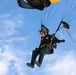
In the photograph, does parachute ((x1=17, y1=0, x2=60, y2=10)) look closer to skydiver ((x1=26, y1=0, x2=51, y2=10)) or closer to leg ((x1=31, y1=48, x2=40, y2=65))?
skydiver ((x1=26, y1=0, x2=51, y2=10))

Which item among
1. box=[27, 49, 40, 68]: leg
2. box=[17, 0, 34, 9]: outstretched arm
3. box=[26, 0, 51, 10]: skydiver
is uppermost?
box=[26, 0, 51, 10]: skydiver

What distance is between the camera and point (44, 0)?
23.0 m

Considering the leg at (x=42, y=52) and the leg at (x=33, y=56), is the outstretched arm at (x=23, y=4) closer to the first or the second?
the leg at (x=33, y=56)

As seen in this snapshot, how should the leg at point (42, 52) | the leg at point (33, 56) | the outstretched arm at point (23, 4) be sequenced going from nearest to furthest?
the leg at point (42, 52) < the leg at point (33, 56) < the outstretched arm at point (23, 4)

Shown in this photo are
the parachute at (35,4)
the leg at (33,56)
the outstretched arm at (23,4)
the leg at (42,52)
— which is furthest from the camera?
the outstretched arm at (23,4)

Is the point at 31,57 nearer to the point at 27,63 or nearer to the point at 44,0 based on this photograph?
the point at 27,63

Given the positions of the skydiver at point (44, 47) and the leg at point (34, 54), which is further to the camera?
the leg at point (34, 54)

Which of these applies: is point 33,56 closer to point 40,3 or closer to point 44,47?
point 44,47

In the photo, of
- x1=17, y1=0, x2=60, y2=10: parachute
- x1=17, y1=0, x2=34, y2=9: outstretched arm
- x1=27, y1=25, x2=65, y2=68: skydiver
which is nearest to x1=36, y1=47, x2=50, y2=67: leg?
x1=27, y1=25, x2=65, y2=68: skydiver

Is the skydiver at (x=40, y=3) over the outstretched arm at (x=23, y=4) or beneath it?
over

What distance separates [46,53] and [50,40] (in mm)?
828

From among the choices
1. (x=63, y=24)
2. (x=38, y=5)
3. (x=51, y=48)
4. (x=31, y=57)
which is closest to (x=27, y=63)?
(x=31, y=57)

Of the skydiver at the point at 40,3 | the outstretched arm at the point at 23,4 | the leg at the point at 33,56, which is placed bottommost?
the leg at the point at 33,56

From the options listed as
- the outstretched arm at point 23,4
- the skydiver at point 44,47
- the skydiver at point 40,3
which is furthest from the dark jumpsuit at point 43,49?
the outstretched arm at point 23,4
